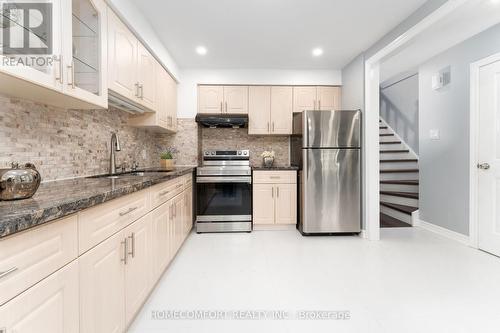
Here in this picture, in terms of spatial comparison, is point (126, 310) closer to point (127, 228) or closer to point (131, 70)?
point (127, 228)

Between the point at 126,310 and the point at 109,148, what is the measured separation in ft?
5.07

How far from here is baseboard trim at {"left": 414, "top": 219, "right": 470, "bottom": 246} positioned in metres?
2.98

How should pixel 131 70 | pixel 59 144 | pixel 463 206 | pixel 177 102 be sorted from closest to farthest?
pixel 59 144 → pixel 131 70 → pixel 463 206 → pixel 177 102

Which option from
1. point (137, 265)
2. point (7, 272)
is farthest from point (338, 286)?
point (7, 272)

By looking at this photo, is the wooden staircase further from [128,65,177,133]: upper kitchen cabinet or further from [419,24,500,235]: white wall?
[128,65,177,133]: upper kitchen cabinet

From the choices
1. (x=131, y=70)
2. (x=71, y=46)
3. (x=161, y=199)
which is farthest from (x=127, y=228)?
(x=131, y=70)

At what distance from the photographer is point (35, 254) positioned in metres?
0.77

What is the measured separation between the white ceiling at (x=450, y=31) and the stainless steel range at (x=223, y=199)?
2.41m

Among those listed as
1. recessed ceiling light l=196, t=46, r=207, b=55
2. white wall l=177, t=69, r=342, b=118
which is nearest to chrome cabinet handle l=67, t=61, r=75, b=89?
recessed ceiling light l=196, t=46, r=207, b=55

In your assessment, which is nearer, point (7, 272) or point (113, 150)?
point (7, 272)

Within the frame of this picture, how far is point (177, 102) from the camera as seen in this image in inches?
151

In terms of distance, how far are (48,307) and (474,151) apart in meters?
3.89

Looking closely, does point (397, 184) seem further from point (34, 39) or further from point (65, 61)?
point (34, 39)

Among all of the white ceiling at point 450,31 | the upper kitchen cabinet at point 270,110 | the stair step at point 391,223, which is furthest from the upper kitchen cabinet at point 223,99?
the stair step at point 391,223
